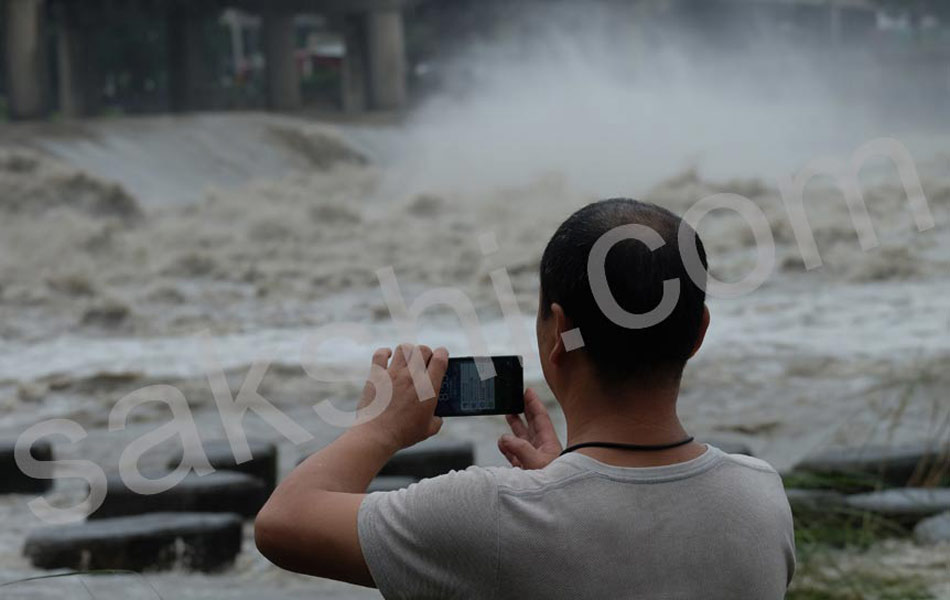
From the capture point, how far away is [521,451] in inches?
81.4

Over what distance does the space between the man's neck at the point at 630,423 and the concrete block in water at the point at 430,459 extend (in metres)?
4.40

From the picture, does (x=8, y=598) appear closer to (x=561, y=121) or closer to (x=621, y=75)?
(x=561, y=121)

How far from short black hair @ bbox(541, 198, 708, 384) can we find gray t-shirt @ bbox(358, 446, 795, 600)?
15 centimetres

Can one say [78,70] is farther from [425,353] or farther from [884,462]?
[425,353]

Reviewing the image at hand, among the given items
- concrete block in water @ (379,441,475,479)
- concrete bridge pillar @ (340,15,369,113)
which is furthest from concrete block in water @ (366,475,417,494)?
concrete bridge pillar @ (340,15,369,113)

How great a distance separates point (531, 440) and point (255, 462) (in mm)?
4653

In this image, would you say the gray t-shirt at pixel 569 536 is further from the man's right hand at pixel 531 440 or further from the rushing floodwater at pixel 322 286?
the rushing floodwater at pixel 322 286

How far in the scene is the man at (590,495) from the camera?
172 centimetres

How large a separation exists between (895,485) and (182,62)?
31218mm

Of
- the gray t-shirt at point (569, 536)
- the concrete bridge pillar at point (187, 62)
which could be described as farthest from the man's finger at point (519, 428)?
the concrete bridge pillar at point (187, 62)

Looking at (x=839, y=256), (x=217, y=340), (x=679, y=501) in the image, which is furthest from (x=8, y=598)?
(x=839, y=256)

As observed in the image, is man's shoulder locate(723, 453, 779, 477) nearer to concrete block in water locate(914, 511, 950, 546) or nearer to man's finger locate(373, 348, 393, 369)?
man's finger locate(373, 348, 393, 369)

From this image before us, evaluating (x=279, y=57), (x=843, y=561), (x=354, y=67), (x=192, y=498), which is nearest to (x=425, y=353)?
(x=843, y=561)

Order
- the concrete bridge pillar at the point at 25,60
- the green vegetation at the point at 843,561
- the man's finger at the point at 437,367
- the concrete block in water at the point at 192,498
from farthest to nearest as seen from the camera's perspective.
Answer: the concrete bridge pillar at the point at 25,60 < the concrete block in water at the point at 192,498 < the green vegetation at the point at 843,561 < the man's finger at the point at 437,367
